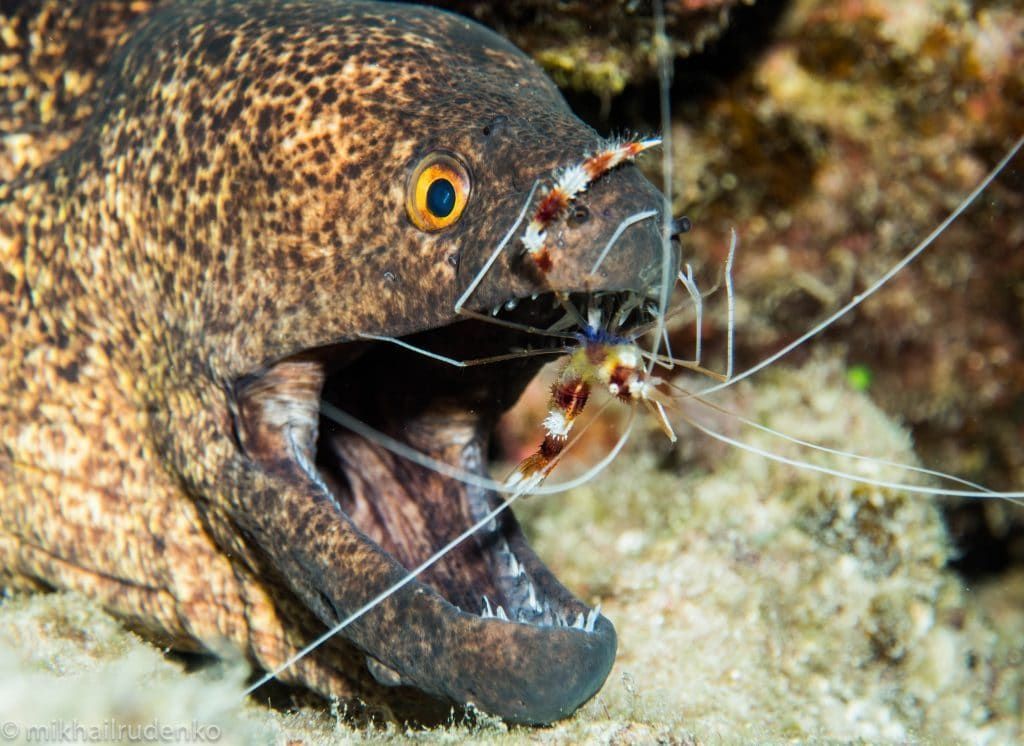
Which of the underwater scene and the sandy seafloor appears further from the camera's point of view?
the sandy seafloor

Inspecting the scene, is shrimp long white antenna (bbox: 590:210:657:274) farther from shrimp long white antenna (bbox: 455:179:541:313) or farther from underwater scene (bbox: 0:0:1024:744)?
shrimp long white antenna (bbox: 455:179:541:313)

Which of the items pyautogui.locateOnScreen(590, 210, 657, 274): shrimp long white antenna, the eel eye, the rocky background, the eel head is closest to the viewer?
pyautogui.locateOnScreen(590, 210, 657, 274): shrimp long white antenna

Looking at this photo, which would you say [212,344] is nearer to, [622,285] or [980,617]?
[622,285]

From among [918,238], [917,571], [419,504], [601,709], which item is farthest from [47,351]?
[918,238]

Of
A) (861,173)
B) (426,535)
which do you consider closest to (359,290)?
(426,535)

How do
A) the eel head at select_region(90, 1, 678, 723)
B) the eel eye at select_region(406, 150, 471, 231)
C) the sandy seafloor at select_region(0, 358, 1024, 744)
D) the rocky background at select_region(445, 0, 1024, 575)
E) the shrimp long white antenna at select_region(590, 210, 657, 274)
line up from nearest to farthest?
1. the shrimp long white antenna at select_region(590, 210, 657, 274)
2. the eel head at select_region(90, 1, 678, 723)
3. the eel eye at select_region(406, 150, 471, 231)
4. the sandy seafloor at select_region(0, 358, 1024, 744)
5. the rocky background at select_region(445, 0, 1024, 575)

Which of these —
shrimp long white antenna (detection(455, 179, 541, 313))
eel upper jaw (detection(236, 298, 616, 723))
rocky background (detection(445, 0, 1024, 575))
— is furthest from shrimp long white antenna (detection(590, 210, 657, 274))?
rocky background (detection(445, 0, 1024, 575))

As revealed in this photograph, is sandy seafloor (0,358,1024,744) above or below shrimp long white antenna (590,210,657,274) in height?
below

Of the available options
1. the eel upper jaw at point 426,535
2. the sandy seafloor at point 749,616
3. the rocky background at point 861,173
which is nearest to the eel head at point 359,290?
the eel upper jaw at point 426,535
